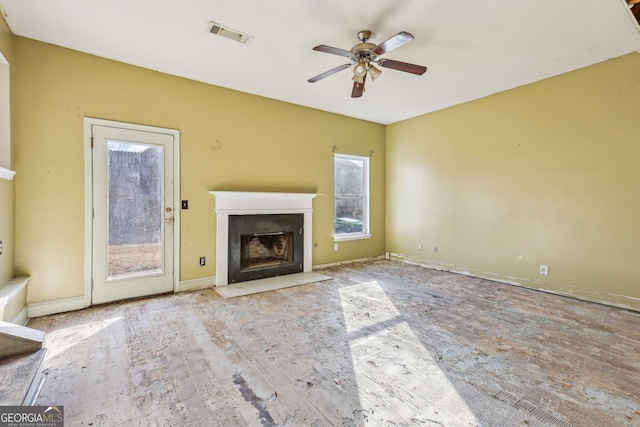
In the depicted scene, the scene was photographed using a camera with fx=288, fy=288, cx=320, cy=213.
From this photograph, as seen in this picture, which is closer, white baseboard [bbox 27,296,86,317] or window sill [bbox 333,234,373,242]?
white baseboard [bbox 27,296,86,317]

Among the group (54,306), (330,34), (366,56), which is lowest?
(54,306)

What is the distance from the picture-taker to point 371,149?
585cm

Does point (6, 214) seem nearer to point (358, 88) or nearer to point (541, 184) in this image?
point (358, 88)

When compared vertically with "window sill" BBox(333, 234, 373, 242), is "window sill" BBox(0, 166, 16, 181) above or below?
above

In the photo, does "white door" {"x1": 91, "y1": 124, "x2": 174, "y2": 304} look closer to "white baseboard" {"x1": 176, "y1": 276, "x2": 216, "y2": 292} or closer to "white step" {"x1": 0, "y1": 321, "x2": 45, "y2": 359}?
"white baseboard" {"x1": 176, "y1": 276, "x2": 216, "y2": 292}

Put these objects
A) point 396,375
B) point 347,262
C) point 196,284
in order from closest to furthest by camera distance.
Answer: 1. point 396,375
2. point 196,284
3. point 347,262

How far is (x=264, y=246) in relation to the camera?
15.2 ft

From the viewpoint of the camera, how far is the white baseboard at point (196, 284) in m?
3.78

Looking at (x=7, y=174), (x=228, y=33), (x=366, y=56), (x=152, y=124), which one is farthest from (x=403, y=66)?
(x=7, y=174)

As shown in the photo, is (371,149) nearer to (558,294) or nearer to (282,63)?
(282,63)

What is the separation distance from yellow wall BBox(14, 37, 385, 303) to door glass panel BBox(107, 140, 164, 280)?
0.28 meters

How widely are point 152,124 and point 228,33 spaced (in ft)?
5.04

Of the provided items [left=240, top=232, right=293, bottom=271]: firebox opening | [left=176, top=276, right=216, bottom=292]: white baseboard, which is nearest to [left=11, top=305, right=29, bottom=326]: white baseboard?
[left=176, top=276, right=216, bottom=292]: white baseboard

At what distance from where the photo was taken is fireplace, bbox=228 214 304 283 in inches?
163
